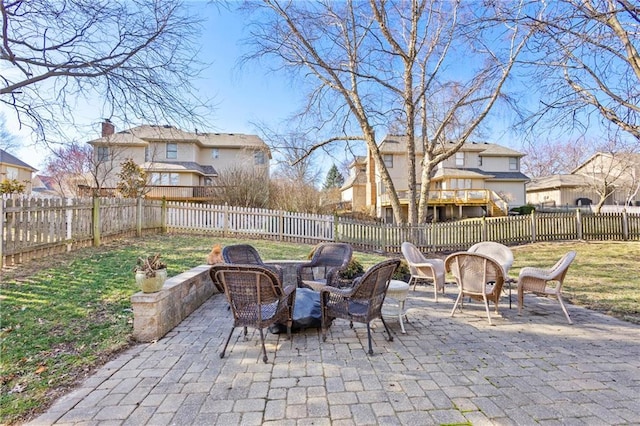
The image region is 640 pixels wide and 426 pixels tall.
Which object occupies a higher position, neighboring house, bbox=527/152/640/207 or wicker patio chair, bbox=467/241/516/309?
neighboring house, bbox=527/152/640/207

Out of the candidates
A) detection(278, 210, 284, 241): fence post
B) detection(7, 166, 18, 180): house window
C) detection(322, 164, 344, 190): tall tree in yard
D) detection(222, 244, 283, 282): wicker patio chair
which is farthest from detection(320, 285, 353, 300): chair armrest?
detection(322, 164, 344, 190): tall tree in yard

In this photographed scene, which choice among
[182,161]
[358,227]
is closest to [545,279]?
[358,227]

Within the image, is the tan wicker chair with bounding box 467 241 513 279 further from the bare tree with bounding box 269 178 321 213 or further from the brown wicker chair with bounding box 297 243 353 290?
the bare tree with bounding box 269 178 321 213

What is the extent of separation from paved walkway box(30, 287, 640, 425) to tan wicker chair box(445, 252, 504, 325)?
18.7 inches

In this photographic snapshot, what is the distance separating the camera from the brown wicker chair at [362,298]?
3430 mm

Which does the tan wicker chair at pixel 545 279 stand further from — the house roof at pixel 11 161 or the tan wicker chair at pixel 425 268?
the house roof at pixel 11 161

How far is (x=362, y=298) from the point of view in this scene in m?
3.48

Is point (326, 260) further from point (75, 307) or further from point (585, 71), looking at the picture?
point (585, 71)

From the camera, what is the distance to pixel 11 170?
2689 cm

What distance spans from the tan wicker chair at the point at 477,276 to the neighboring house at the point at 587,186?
22746 millimetres

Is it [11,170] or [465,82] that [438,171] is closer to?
[465,82]

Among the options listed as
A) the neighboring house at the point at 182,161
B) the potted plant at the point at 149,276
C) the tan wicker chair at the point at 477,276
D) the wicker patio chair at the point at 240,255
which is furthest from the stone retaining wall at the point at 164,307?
the neighboring house at the point at 182,161

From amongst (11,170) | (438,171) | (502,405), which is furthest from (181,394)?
(11,170)

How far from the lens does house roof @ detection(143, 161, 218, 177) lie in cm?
2192
